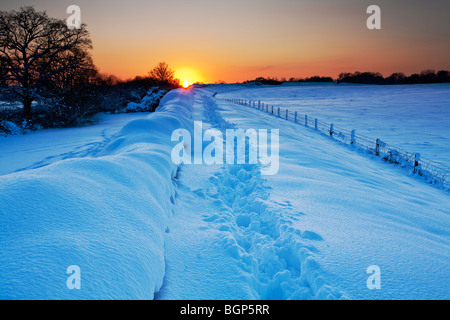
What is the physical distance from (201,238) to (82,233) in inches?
66.3

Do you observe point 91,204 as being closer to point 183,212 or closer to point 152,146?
point 183,212

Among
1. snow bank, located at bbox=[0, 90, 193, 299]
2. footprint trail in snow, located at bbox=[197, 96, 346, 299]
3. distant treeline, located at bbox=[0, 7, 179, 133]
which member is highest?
distant treeline, located at bbox=[0, 7, 179, 133]

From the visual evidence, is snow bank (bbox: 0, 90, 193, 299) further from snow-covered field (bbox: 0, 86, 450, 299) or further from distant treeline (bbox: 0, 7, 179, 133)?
distant treeline (bbox: 0, 7, 179, 133)

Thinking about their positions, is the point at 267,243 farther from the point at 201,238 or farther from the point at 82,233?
the point at 82,233

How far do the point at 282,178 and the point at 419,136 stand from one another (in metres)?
12.0

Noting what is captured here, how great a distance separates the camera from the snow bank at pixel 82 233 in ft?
5.76

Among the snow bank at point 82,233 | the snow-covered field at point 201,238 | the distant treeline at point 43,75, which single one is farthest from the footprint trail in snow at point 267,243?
the distant treeline at point 43,75

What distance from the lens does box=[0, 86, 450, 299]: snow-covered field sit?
Result: 2.01 m

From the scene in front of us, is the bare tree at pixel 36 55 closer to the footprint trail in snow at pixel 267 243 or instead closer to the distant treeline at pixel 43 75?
the distant treeline at pixel 43 75

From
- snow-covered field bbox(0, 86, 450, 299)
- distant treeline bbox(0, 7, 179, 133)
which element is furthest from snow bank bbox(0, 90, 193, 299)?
distant treeline bbox(0, 7, 179, 133)

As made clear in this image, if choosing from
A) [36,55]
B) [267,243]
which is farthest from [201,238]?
[36,55]

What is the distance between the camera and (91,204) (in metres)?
2.72

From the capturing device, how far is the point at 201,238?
3.59m

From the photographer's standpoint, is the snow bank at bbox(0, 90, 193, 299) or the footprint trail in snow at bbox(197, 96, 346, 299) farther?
the footprint trail in snow at bbox(197, 96, 346, 299)
